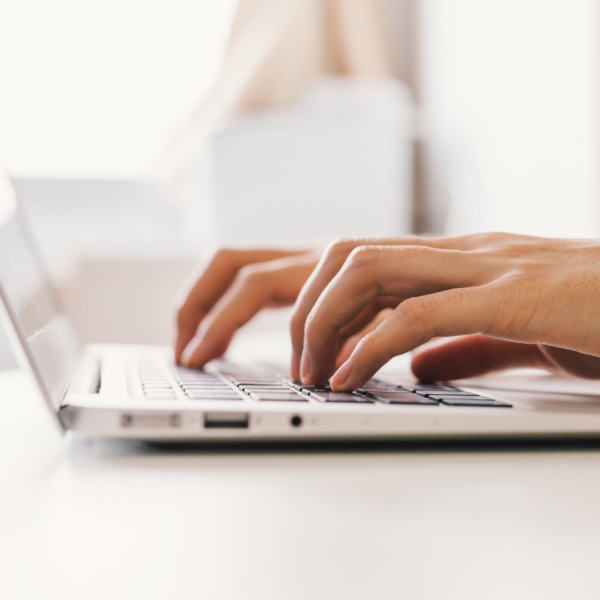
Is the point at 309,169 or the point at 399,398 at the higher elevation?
the point at 399,398

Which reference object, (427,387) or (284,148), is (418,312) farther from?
(284,148)

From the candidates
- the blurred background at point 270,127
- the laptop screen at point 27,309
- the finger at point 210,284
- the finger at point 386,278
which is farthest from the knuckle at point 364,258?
the blurred background at point 270,127

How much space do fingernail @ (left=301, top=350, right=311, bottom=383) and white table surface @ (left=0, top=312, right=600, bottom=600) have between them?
104 millimetres

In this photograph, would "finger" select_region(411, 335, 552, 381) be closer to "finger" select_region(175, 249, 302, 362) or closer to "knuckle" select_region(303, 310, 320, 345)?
"knuckle" select_region(303, 310, 320, 345)

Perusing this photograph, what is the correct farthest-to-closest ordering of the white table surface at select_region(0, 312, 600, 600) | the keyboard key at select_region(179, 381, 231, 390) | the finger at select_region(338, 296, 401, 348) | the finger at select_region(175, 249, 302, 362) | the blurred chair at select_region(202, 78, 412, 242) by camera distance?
the blurred chair at select_region(202, 78, 412, 242) < the finger at select_region(175, 249, 302, 362) < the finger at select_region(338, 296, 401, 348) < the keyboard key at select_region(179, 381, 231, 390) < the white table surface at select_region(0, 312, 600, 600)

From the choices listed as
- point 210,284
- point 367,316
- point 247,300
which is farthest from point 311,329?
point 210,284

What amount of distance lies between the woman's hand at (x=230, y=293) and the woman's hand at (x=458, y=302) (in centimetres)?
17

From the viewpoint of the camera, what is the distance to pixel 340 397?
429 mm

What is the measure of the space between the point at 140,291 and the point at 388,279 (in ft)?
3.58

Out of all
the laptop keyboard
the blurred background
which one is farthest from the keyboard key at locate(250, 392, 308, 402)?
the blurred background

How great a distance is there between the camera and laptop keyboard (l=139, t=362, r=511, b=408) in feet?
1.38

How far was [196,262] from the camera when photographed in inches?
56.5

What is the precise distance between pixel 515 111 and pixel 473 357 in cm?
153

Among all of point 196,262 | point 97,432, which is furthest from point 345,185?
point 97,432
